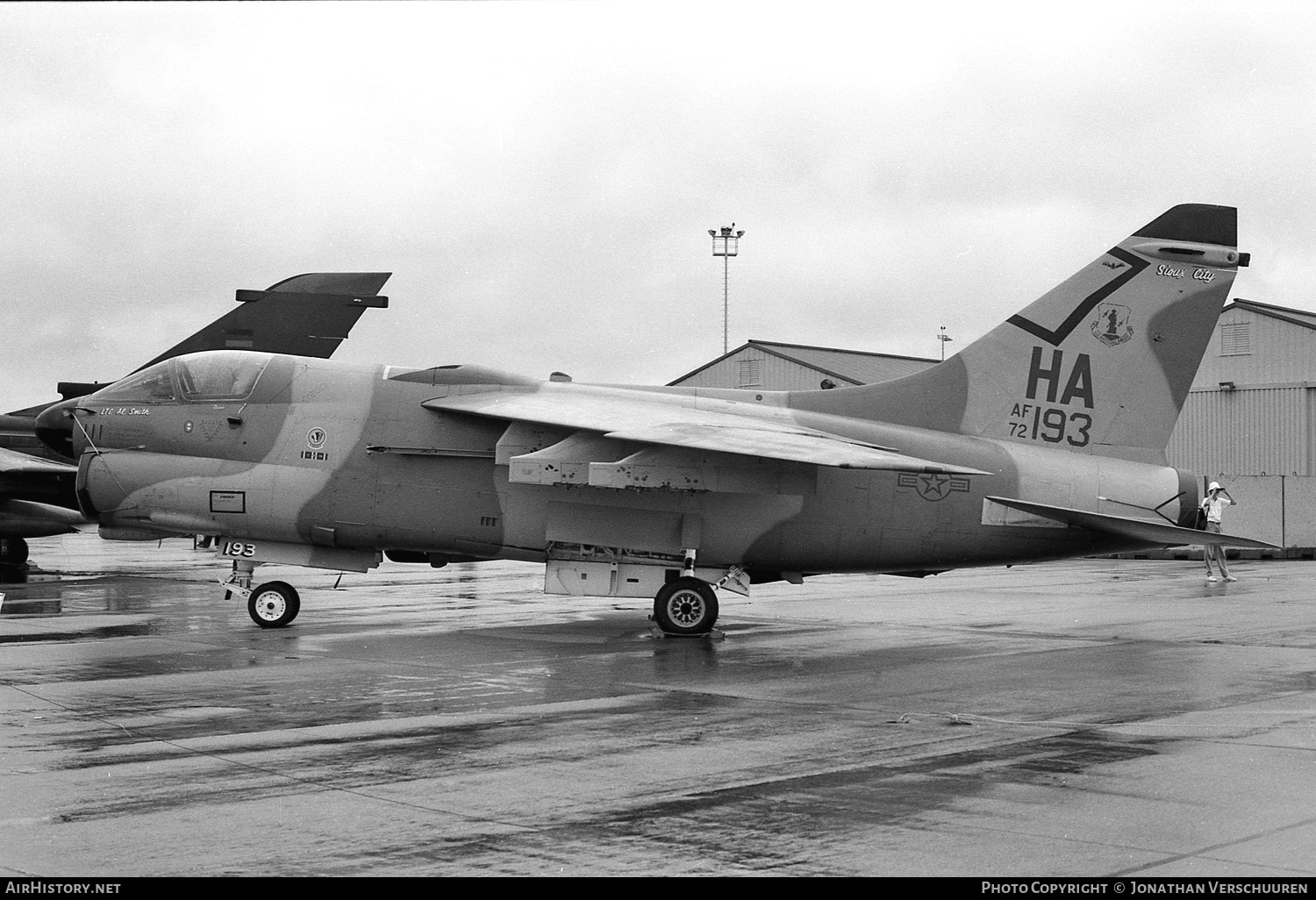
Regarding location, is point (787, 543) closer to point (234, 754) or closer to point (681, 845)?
point (234, 754)

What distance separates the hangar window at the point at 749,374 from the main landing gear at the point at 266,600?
123 feet

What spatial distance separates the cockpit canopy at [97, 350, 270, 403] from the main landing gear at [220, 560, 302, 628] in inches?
85.8

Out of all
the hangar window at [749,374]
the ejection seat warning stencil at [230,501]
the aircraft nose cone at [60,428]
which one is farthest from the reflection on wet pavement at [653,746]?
the hangar window at [749,374]

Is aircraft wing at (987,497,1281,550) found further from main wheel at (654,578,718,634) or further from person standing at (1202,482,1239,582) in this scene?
person standing at (1202,482,1239,582)

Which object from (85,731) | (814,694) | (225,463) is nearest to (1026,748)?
(814,694)

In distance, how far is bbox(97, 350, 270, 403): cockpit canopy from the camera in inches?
658

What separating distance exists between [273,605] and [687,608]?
535 centimetres

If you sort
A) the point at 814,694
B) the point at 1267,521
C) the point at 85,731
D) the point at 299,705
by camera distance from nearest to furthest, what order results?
the point at 85,731
the point at 299,705
the point at 814,694
the point at 1267,521

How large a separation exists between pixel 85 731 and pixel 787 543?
8803 millimetres

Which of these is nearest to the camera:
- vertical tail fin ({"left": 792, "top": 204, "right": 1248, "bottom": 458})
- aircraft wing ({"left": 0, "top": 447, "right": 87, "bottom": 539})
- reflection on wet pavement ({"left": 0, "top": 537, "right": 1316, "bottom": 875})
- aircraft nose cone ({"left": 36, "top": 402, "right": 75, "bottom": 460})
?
reflection on wet pavement ({"left": 0, "top": 537, "right": 1316, "bottom": 875})

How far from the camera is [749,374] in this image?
176 ft

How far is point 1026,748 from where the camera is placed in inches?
346

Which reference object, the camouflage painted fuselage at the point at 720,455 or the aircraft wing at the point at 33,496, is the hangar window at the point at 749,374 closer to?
the aircraft wing at the point at 33,496

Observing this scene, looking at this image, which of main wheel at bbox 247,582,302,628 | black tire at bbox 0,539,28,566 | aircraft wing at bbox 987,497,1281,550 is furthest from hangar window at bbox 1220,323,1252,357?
black tire at bbox 0,539,28,566
